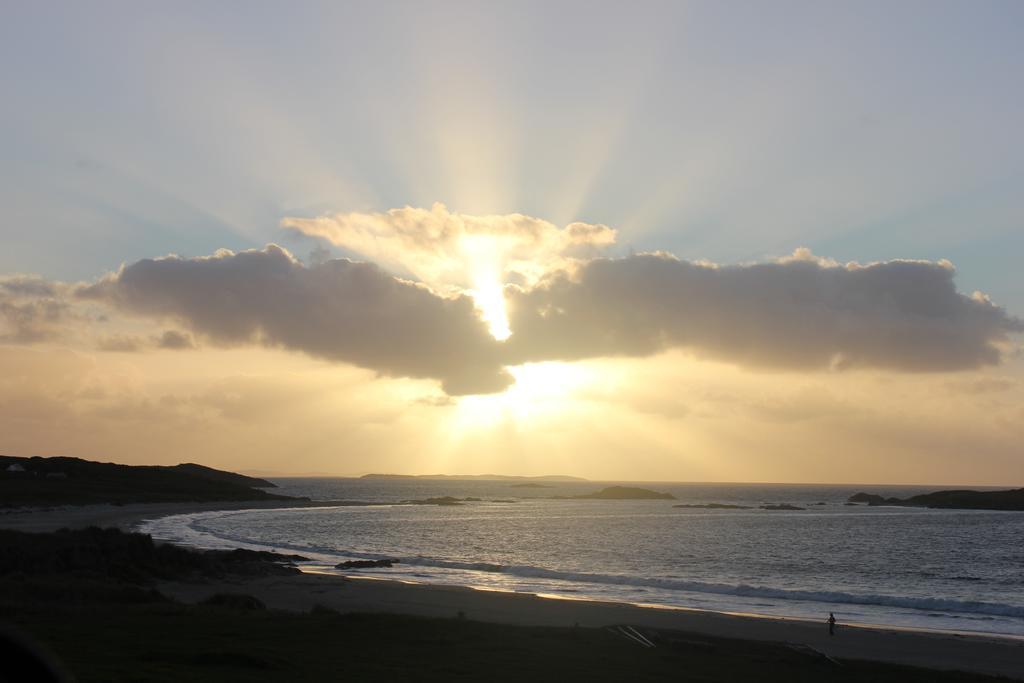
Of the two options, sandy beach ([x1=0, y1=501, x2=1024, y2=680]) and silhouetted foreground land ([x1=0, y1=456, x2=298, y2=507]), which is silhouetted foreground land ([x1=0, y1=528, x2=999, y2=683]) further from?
silhouetted foreground land ([x1=0, y1=456, x2=298, y2=507])

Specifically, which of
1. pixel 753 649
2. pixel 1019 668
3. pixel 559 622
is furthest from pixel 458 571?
pixel 1019 668

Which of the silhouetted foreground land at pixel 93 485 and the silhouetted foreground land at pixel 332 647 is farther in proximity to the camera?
the silhouetted foreground land at pixel 93 485

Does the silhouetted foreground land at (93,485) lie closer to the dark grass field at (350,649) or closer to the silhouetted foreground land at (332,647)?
the silhouetted foreground land at (332,647)

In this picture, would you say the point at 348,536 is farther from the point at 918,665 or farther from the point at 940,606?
the point at 918,665

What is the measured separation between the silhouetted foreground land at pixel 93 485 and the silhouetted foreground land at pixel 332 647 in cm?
8082

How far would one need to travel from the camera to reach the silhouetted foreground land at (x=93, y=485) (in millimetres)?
114562

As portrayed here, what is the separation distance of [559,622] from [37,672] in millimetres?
32293

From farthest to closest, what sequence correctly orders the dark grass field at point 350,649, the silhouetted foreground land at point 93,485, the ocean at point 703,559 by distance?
1. the silhouetted foreground land at point 93,485
2. the ocean at point 703,559
3. the dark grass field at point 350,649

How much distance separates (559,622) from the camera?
33.3 meters

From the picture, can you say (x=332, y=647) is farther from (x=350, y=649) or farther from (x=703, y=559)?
(x=703, y=559)

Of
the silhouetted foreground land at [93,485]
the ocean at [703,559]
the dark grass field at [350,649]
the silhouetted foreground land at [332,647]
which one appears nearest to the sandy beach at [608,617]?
the silhouetted foreground land at [332,647]

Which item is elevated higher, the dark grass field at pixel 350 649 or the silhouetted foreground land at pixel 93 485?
the silhouetted foreground land at pixel 93 485

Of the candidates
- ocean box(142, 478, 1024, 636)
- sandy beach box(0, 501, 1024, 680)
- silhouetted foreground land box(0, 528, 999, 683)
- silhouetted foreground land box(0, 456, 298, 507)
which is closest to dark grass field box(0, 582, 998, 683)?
silhouetted foreground land box(0, 528, 999, 683)

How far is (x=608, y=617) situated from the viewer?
35.5 meters
